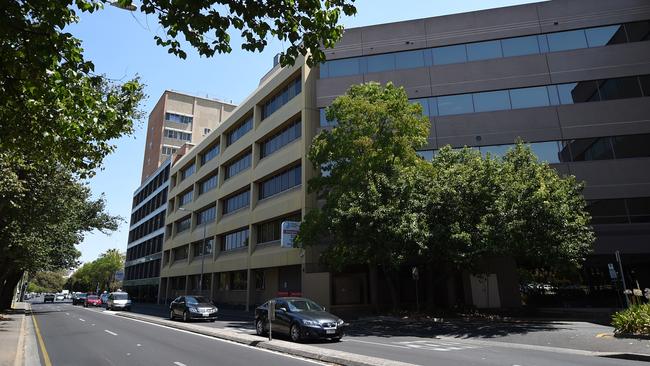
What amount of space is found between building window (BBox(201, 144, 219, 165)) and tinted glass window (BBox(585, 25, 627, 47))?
35488 millimetres

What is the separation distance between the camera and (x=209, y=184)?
48938 mm

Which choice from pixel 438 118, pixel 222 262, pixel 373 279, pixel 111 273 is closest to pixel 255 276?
pixel 222 262

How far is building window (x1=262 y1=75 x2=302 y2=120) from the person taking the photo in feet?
109

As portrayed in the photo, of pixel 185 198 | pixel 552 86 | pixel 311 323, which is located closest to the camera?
pixel 311 323

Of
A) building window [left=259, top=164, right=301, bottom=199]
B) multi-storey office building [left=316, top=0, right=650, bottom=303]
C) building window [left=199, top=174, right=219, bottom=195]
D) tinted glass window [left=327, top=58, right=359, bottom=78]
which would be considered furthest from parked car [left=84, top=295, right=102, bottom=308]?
tinted glass window [left=327, top=58, right=359, bottom=78]

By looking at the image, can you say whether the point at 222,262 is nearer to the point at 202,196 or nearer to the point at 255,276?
the point at 255,276

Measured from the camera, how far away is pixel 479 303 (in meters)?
27.2

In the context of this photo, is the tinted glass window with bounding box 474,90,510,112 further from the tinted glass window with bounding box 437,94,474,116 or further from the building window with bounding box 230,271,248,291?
the building window with bounding box 230,271,248,291

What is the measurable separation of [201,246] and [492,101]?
34.4 metres

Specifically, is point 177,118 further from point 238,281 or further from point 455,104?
point 455,104

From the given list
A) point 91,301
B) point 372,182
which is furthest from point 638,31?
point 91,301

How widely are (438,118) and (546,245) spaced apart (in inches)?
481

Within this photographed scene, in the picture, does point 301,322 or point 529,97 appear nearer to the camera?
point 301,322

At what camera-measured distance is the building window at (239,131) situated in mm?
40812
